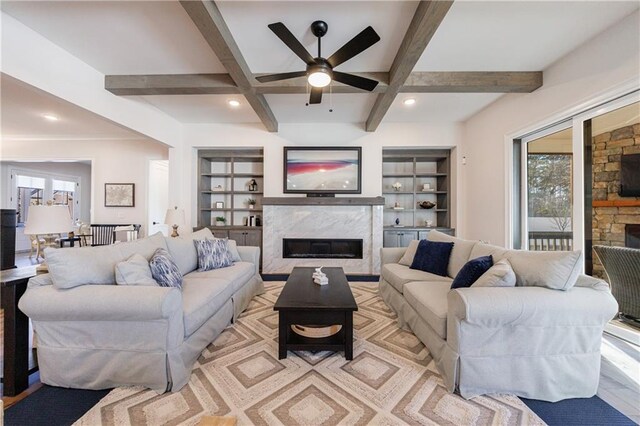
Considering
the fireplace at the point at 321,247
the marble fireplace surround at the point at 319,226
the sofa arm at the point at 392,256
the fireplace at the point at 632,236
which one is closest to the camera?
the fireplace at the point at 632,236

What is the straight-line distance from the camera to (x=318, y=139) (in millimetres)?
4727

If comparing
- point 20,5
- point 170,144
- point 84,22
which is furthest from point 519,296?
point 170,144

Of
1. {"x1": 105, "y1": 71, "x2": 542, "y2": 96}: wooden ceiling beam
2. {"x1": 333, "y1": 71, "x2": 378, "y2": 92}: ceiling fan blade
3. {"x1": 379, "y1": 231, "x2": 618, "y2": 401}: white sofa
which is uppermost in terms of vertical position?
{"x1": 105, "y1": 71, "x2": 542, "y2": 96}: wooden ceiling beam

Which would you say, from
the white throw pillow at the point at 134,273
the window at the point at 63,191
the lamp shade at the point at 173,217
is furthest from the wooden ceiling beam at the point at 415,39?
the window at the point at 63,191

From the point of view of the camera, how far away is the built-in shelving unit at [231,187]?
4.98 m

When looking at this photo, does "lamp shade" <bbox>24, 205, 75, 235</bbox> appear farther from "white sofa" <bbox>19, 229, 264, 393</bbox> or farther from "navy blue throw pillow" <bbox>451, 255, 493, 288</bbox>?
"navy blue throw pillow" <bbox>451, 255, 493, 288</bbox>

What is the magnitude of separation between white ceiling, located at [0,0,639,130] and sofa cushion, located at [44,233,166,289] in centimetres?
194

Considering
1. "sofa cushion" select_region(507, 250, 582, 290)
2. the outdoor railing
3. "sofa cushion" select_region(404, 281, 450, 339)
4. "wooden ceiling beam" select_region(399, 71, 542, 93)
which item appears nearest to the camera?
"sofa cushion" select_region(507, 250, 582, 290)

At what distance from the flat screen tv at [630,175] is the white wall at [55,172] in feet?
37.0

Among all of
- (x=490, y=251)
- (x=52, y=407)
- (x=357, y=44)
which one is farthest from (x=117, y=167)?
(x=490, y=251)

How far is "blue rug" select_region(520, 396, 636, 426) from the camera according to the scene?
1415 millimetres

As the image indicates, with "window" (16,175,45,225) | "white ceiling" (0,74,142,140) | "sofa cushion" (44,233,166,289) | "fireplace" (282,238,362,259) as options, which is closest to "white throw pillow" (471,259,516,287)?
"sofa cushion" (44,233,166,289)

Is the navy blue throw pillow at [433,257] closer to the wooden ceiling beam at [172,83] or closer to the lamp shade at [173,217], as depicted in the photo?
the wooden ceiling beam at [172,83]

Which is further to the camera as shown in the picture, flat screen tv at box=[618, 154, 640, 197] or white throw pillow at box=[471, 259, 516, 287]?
flat screen tv at box=[618, 154, 640, 197]
